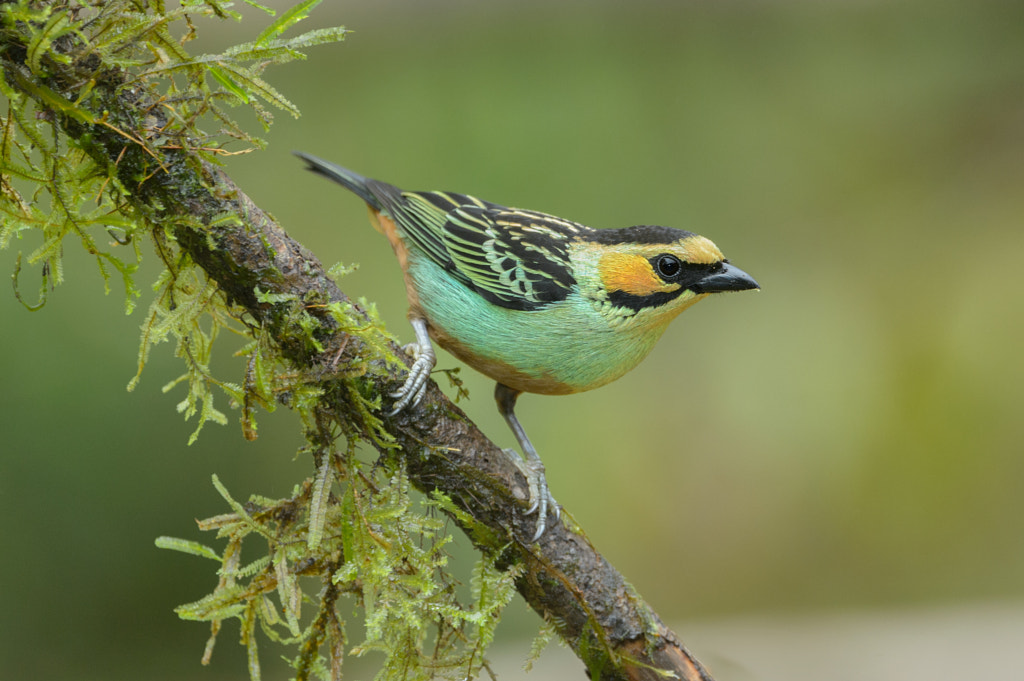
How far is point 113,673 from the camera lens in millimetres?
5160

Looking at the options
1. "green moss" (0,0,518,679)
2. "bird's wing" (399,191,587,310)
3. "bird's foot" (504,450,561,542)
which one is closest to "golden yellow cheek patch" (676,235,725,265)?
"bird's wing" (399,191,587,310)

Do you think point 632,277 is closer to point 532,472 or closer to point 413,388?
point 532,472

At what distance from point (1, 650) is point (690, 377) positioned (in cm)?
525

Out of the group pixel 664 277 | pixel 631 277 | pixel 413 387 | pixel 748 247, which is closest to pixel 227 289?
pixel 413 387

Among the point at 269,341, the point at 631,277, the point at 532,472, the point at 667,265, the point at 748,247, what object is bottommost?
the point at 269,341

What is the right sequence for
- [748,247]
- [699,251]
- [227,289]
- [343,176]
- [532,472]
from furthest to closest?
1. [748,247]
2. [343,176]
3. [699,251]
4. [532,472]
5. [227,289]

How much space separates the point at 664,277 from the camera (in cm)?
331

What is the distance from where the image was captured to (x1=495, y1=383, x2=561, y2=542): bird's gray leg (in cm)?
283

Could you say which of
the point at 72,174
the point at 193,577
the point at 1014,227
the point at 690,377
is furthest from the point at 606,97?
the point at 72,174

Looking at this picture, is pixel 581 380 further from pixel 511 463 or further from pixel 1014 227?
pixel 1014 227

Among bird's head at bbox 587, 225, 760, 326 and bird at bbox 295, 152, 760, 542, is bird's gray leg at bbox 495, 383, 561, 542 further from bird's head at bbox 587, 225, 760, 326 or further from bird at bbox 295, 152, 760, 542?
bird's head at bbox 587, 225, 760, 326

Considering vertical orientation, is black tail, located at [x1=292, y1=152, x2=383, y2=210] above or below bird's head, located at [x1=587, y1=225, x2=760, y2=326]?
below

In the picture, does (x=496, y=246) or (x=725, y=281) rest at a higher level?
(x=725, y=281)

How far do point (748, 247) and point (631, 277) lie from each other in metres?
4.53
